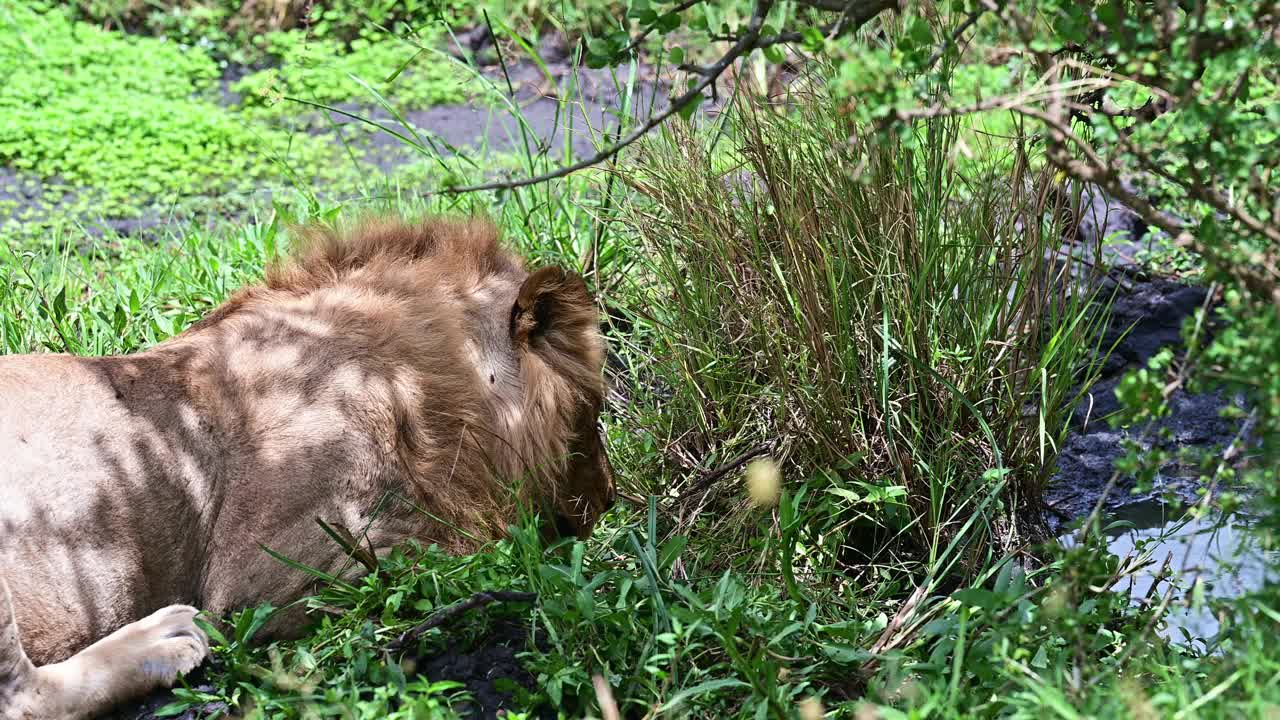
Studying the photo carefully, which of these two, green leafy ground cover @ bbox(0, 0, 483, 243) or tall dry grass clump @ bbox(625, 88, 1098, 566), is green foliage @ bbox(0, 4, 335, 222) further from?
tall dry grass clump @ bbox(625, 88, 1098, 566)

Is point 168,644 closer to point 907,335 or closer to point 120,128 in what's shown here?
point 907,335

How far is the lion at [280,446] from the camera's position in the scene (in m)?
2.85

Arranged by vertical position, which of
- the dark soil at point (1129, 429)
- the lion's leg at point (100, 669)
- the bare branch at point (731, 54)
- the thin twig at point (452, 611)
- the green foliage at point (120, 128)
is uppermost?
the bare branch at point (731, 54)

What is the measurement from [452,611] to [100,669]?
0.76 metres

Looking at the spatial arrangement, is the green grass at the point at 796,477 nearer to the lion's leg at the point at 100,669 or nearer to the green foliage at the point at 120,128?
the lion's leg at the point at 100,669

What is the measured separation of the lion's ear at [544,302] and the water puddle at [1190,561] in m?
1.57

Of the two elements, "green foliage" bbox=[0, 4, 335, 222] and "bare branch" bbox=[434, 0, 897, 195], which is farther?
"green foliage" bbox=[0, 4, 335, 222]

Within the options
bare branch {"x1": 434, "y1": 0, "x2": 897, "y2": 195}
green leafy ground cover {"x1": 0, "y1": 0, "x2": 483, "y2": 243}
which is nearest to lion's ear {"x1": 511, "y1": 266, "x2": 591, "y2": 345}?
bare branch {"x1": 434, "y1": 0, "x2": 897, "y2": 195}

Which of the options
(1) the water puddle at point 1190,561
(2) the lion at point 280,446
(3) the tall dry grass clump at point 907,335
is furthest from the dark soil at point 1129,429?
(2) the lion at point 280,446

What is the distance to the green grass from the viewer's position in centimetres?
254

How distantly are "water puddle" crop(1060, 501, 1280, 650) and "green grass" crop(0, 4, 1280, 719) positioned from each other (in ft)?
0.32

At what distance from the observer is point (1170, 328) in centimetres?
495

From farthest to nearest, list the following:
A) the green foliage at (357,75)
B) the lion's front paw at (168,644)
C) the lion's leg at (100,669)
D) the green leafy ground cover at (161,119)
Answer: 1. the green foliage at (357,75)
2. the green leafy ground cover at (161,119)
3. the lion's front paw at (168,644)
4. the lion's leg at (100,669)

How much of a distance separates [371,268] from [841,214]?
1.28 meters
